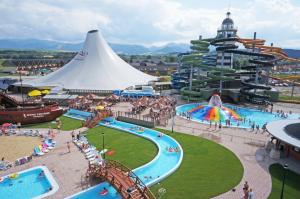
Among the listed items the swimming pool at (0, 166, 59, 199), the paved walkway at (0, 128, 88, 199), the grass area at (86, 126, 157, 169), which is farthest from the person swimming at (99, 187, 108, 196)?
the grass area at (86, 126, 157, 169)

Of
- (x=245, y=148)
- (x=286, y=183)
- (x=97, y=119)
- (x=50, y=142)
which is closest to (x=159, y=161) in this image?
(x=245, y=148)

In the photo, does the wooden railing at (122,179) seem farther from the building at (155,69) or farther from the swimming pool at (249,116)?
the building at (155,69)

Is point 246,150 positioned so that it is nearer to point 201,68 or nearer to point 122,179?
point 122,179

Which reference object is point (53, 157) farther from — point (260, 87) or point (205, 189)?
point (260, 87)

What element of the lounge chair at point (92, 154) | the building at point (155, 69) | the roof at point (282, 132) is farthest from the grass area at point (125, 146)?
the building at point (155, 69)

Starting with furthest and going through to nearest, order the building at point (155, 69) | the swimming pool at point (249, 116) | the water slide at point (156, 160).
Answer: the building at point (155, 69), the swimming pool at point (249, 116), the water slide at point (156, 160)

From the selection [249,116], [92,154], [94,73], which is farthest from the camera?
[94,73]
